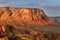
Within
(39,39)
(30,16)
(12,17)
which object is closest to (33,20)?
(30,16)

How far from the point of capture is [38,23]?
188500mm

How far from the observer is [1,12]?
189m

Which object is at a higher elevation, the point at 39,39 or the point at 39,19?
the point at 39,39

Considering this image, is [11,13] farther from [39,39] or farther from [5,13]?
[39,39]

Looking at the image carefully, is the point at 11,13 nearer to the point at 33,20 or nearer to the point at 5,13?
the point at 5,13

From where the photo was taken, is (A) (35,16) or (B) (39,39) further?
(A) (35,16)

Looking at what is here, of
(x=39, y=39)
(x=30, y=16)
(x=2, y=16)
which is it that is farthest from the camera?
(x=30, y=16)

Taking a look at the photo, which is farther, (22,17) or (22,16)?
(22,16)

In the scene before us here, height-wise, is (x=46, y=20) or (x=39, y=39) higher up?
(x=39, y=39)

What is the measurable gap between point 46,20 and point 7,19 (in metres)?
32.4

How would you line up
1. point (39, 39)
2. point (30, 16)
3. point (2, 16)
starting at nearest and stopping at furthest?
point (39, 39) < point (2, 16) < point (30, 16)

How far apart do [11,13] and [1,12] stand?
24.2ft

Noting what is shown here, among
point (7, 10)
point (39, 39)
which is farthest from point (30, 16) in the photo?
point (39, 39)

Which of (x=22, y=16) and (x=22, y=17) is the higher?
(x=22, y=16)
